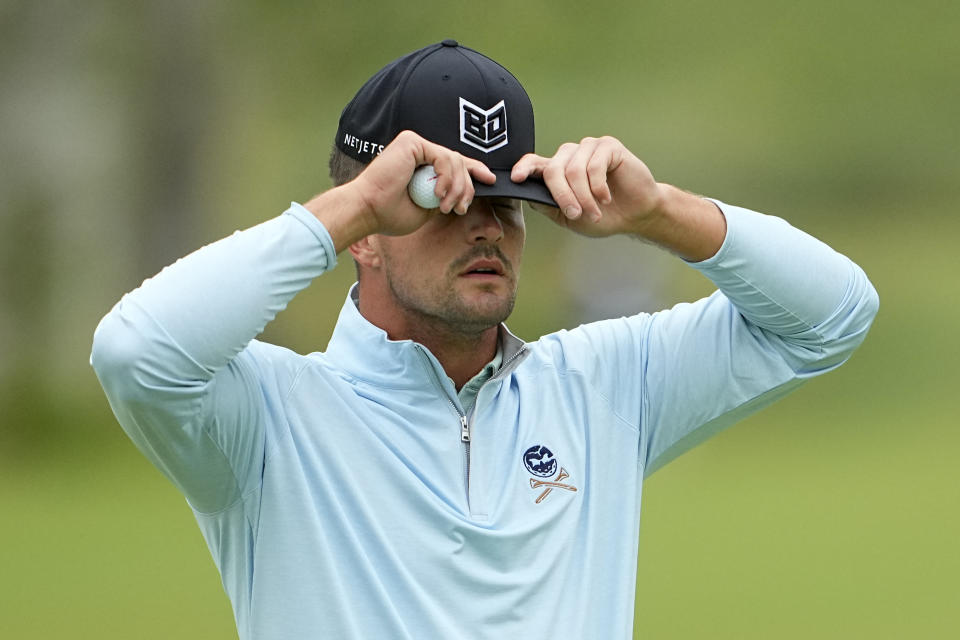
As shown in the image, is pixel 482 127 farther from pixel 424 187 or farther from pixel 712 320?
pixel 712 320

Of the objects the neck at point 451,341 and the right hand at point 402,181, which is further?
the neck at point 451,341

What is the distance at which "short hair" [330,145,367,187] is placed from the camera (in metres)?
1.55

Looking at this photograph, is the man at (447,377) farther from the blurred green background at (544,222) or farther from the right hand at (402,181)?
the blurred green background at (544,222)

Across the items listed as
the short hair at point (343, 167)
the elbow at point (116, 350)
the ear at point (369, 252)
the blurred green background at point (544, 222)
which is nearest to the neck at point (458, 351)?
the ear at point (369, 252)

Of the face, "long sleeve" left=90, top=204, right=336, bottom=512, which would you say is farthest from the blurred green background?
"long sleeve" left=90, top=204, right=336, bottom=512

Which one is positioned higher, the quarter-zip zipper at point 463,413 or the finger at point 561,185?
the finger at point 561,185

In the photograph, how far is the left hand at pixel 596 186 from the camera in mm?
1382

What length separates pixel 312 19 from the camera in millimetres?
8594

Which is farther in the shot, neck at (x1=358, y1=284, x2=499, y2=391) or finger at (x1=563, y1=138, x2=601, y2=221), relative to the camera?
neck at (x1=358, y1=284, x2=499, y2=391)

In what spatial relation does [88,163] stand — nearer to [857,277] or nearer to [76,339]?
[76,339]

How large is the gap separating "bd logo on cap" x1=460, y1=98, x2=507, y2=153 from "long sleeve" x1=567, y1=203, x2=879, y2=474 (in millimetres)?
278

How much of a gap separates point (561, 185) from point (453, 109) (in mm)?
178

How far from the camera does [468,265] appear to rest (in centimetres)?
146

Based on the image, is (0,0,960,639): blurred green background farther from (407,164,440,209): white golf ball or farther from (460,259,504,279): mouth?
(407,164,440,209): white golf ball
